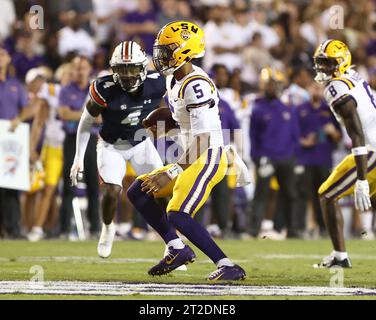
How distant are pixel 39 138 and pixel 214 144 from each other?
195 inches

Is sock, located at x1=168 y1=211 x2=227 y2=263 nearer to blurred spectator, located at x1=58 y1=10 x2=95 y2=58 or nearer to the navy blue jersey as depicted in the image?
the navy blue jersey

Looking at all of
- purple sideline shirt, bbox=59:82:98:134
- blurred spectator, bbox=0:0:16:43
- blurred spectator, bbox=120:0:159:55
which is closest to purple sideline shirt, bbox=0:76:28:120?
purple sideline shirt, bbox=59:82:98:134

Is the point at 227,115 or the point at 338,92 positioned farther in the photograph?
the point at 227,115

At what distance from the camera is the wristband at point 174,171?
6777mm

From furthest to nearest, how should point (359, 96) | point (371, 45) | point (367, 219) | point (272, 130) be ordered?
point (371, 45)
point (367, 219)
point (272, 130)
point (359, 96)

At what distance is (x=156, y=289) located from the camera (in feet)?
20.9

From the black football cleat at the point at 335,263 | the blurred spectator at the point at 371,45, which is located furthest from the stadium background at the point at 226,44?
the black football cleat at the point at 335,263

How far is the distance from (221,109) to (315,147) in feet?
4.84

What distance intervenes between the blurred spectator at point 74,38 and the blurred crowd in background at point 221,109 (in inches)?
0.6

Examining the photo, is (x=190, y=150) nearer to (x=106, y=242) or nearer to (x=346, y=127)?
(x=346, y=127)

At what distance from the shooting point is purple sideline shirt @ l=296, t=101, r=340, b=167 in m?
12.2

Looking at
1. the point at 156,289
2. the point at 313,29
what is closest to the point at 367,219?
the point at 313,29
